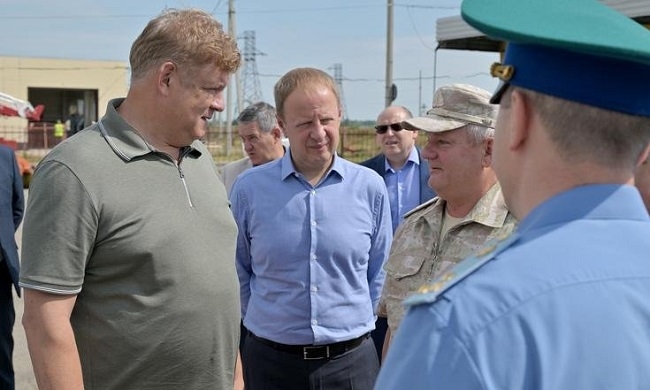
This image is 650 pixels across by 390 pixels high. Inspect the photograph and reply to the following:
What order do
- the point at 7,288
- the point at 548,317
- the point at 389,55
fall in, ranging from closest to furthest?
1. the point at 548,317
2. the point at 7,288
3. the point at 389,55

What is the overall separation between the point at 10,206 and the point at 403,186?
2763 millimetres

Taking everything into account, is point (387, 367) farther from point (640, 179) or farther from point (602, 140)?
point (640, 179)

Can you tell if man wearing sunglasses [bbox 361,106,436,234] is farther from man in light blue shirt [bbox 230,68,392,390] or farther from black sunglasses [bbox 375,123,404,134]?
man in light blue shirt [bbox 230,68,392,390]

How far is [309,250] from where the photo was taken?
3.24m

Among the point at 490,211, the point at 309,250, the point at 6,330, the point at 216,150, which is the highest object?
the point at 490,211

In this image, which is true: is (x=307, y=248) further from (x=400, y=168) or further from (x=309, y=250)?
(x=400, y=168)

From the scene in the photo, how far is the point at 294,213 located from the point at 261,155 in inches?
71.6

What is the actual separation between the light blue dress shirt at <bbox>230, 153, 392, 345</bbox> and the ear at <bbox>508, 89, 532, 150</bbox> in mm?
2147

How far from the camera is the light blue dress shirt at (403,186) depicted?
5.00 metres

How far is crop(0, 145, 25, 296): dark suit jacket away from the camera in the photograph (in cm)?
439

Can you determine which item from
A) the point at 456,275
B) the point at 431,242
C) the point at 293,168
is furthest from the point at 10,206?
→ the point at 456,275

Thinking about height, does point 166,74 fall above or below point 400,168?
above

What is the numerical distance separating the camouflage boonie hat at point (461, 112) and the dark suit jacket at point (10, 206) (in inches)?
115

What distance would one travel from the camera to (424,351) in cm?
104
